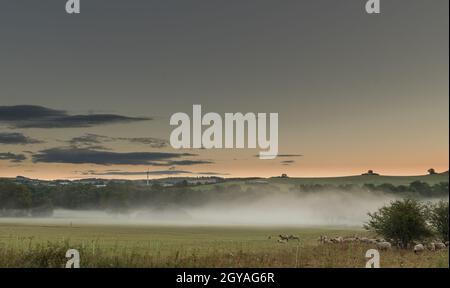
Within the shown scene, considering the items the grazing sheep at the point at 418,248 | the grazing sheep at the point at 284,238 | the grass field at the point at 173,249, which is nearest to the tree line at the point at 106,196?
the grass field at the point at 173,249

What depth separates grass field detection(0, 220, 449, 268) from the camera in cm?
1997

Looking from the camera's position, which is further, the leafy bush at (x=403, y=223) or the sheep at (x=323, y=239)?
the sheep at (x=323, y=239)

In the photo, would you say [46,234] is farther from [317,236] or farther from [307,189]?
[307,189]

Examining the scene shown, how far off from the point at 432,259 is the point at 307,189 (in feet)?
47.5

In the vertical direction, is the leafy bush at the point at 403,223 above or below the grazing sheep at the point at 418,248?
above

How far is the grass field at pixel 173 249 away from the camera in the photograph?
20.0 metres

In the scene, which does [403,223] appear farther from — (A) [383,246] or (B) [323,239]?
(B) [323,239]

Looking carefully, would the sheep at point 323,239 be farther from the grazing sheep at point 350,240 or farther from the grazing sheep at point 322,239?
the grazing sheep at point 350,240

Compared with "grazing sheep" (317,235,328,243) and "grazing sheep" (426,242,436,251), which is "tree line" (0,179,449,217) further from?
"grazing sheep" (426,242,436,251)

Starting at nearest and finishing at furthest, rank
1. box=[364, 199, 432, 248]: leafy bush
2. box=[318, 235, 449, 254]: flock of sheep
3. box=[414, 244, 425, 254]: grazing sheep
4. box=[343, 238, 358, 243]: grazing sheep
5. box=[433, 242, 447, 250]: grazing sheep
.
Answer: box=[414, 244, 425, 254]: grazing sheep < box=[318, 235, 449, 254]: flock of sheep < box=[433, 242, 447, 250]: grazing sheep < box=[364, 199, 432, 248]: leafy bush < box=[343, 238, 358, 243]: grazing sheep

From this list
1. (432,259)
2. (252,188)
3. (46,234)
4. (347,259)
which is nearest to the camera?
(347,259)

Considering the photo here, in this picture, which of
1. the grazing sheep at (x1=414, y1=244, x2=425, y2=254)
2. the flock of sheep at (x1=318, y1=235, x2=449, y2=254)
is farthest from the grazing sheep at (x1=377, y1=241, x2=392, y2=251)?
the grazing sheep at (x1=414, y1=244, x2=425, y2=254)

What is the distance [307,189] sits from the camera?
124 feet
